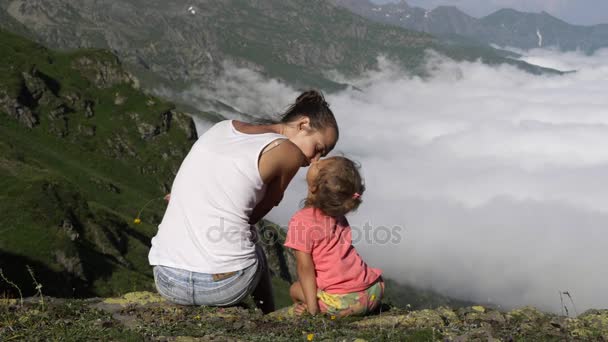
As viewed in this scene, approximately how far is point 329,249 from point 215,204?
2.34 meters

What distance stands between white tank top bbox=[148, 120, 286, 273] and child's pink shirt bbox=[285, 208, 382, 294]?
959 mm

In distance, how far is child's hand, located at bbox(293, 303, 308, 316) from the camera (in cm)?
1059

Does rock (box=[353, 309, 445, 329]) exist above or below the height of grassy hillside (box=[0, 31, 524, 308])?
above

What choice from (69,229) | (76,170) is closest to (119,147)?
(76,170)

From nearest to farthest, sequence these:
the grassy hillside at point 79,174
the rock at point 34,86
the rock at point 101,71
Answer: the grassy hillside at point 79,174 → the rock at point 34,86 → the rock at point 101,71

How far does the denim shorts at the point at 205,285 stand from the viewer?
9.78 m

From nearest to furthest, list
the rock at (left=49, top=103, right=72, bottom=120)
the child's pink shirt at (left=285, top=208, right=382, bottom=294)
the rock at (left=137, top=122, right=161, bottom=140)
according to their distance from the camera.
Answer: the child's pink shirt at (left=285, top=208, right=382, bottom=294), the rock at (left=49, top=103, right=72, bottom=120), the rock at (left=137, top=122, right=161, bottom=140)

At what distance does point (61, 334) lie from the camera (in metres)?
8.47

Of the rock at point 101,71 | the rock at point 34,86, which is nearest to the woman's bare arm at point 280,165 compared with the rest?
the rock at point 34,86

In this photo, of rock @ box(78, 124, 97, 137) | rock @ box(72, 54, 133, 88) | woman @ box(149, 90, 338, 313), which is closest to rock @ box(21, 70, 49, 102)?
rock @ box(78, 124, 97, 137)

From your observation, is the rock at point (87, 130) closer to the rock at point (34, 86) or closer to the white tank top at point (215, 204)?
the rock at point (34, 86)

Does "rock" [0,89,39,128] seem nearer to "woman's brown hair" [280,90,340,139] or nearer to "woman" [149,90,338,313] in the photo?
"woman" [149,90,338,313]

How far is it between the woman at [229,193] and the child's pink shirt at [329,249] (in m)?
0.70

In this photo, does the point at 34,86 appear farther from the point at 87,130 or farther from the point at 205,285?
the point at 205,285
